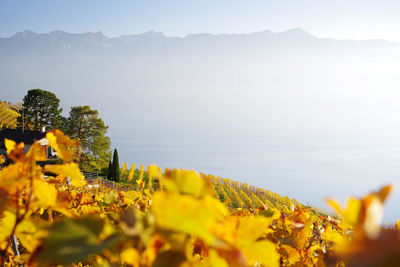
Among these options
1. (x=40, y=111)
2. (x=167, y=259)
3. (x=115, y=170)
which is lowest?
(x=115, y=170)

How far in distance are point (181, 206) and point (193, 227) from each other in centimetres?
3

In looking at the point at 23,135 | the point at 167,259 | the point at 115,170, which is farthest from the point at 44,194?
the point at 23,135

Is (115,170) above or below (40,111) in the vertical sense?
below

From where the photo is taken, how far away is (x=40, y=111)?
30953mm

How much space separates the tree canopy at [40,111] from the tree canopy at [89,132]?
2288mm

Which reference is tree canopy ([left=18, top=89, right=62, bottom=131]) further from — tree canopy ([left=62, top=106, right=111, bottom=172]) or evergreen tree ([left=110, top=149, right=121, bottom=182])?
evergreen tree ([left=110, top=149, right=121, bottom=182])

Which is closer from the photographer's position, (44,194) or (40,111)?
(44,194)

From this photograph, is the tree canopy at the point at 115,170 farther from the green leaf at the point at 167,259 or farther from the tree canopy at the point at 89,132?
the green leaf at the point at 167,259

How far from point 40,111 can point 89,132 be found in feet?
19.4

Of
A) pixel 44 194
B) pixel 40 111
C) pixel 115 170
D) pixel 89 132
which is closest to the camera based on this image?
pixel 44 194

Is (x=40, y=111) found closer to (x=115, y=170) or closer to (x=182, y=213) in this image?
(x=115, y=170)

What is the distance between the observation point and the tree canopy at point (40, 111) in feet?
98.8

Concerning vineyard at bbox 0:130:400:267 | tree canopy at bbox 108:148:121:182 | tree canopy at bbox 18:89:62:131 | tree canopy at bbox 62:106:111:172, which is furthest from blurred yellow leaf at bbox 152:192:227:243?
tree canopy at bbox 18:89:62:131

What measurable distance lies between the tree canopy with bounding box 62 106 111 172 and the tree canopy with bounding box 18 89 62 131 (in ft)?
7.51
